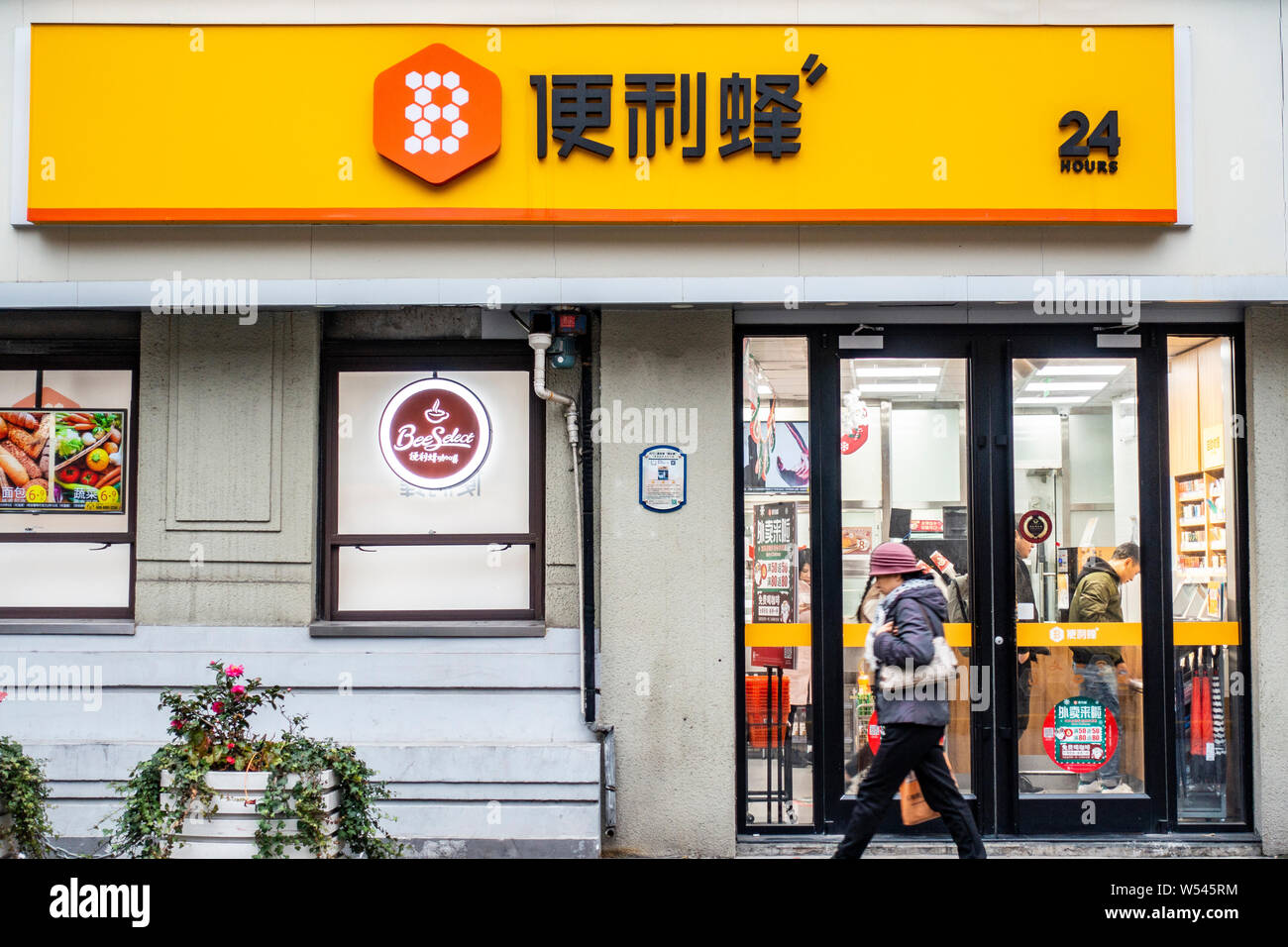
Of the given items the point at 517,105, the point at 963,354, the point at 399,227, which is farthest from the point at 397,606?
the point at 963,354

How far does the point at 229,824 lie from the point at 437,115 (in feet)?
14.5

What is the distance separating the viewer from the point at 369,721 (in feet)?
25.2

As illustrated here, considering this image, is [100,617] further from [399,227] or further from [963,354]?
[963,354]

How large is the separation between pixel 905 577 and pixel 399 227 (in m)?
3.93

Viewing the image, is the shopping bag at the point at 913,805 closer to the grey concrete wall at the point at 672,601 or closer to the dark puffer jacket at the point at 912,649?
the dark puffer jacket at the point at 912,649

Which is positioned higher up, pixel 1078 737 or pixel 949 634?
pixel 949 634

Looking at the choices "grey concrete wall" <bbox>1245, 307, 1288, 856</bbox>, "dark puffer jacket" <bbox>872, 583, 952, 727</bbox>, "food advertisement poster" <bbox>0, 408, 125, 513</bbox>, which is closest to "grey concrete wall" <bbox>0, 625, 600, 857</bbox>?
"food advertisement poster" <bbox>0, 408, 125, 513</bbox>

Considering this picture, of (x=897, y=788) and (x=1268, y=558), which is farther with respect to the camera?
(x=1268, y=558)

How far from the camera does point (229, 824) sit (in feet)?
18.9

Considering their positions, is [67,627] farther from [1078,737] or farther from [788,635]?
[1078,737]

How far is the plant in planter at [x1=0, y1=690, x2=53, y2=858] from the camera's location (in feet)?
19.7

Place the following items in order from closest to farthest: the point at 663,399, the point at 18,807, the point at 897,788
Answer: the point at 18,807 → the point at 897,788 → the point at 663,399

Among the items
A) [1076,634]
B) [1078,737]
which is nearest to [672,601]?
[1076,634]

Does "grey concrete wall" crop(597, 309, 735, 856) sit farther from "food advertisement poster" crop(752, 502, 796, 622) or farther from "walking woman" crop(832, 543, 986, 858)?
"walking woman" crop(832, 543, 986, 858)
